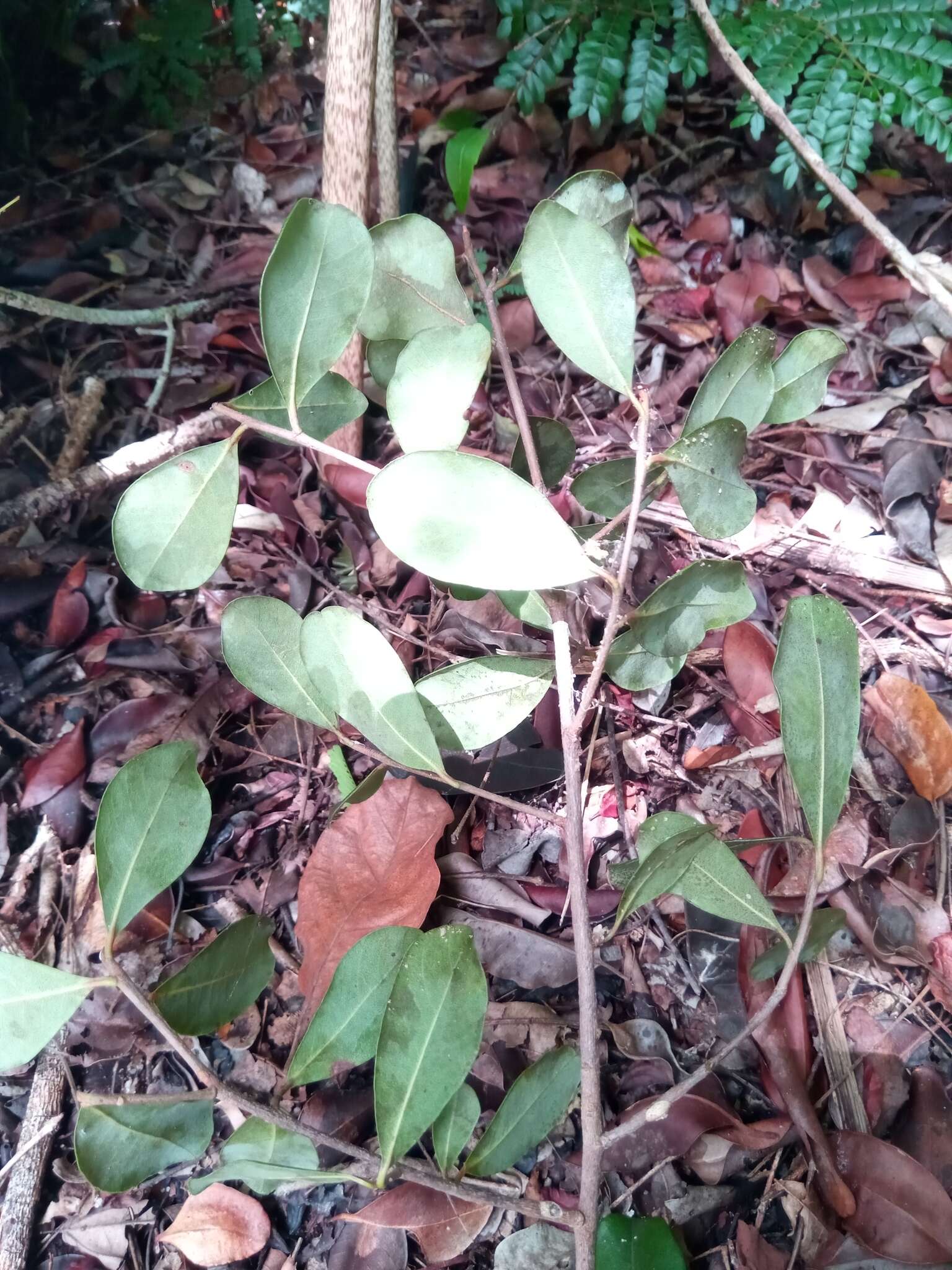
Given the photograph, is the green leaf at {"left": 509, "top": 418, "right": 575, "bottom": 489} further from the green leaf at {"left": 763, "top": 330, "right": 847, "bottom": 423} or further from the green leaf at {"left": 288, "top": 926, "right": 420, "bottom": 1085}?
the green leaf at {"left": 288, "top": 926, "right": 420, "bottom": 1085}

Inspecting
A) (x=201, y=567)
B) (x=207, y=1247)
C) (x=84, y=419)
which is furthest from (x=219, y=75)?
(x=207, y=1247)

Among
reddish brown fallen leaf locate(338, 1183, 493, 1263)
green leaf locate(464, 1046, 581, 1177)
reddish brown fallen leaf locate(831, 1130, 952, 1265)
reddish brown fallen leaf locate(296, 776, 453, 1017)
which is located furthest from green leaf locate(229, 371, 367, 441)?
reddish brown fallen leaf locate(831, 1130, 952, 1265)

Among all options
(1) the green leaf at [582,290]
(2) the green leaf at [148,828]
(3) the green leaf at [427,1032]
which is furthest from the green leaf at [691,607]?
(2) the green leaf at [148,828]

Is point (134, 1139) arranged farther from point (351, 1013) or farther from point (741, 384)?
point (741, 384)

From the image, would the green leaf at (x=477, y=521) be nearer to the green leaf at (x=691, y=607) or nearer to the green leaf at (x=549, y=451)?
the green leaf at (x=691, y=607)

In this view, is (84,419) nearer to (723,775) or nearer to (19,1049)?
(19,1049)

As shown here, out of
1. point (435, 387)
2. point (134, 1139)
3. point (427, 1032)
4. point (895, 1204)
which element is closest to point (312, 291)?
point (435, 387)
